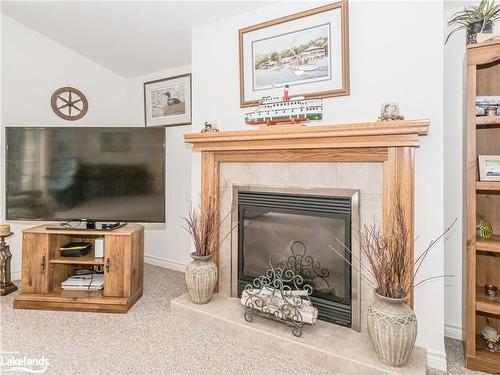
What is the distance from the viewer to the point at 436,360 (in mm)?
1811

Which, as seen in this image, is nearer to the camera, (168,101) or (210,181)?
(210,181)

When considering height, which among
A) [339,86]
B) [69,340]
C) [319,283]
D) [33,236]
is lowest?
[69,340]

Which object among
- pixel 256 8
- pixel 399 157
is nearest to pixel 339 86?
pixel 399 157

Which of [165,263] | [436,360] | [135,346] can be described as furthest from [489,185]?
[165,263]

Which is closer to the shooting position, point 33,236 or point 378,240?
point 378,240

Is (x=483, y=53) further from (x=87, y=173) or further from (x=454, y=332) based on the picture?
(x=87, y=173)

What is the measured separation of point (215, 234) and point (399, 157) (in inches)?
56.8

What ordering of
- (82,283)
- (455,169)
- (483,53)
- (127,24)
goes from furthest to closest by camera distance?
1. (127,24)
2. (82,283)
3. (455,169)
4. (483,53)

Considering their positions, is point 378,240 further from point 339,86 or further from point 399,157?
point 339,86

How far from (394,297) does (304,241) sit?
698mm

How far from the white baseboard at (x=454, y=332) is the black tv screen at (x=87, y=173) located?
7.42 feet

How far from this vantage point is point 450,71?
2098mm

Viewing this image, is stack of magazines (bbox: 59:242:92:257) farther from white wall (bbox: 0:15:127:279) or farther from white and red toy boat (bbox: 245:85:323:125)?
white and red toy boat (bbox: 245:85:323:125)

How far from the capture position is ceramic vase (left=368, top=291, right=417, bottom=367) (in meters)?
1.60
